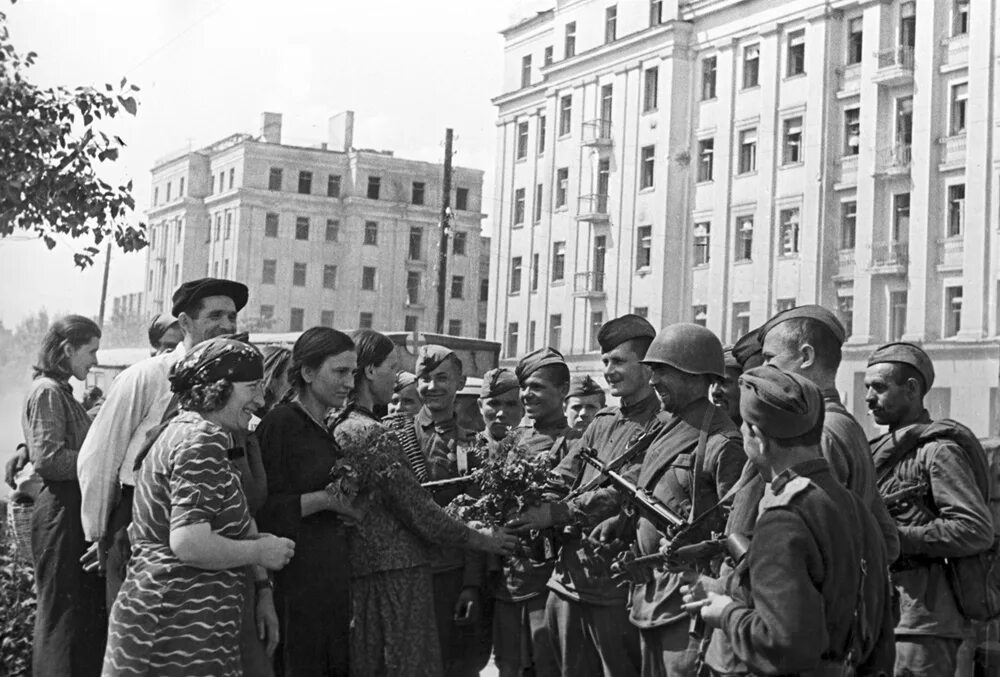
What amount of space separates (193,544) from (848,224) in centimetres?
3986

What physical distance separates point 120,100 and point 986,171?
3070 centimetres

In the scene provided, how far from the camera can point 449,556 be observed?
24.4 feet

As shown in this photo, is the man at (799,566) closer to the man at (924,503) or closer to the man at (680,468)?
the man at (680,468)

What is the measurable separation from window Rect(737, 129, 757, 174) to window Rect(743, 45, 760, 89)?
1.58 meters

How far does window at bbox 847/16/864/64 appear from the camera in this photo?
4347 cm

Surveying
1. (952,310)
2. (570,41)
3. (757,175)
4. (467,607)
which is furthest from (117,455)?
(570,41)

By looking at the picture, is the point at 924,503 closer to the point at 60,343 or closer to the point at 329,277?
the point at 60,343

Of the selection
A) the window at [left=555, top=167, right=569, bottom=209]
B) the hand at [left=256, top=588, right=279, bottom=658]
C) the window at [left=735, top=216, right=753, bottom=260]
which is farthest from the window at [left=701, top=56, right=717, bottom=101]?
the hand at [left=256, top=588, right=279, bottom=658]

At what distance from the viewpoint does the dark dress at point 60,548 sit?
283 inches

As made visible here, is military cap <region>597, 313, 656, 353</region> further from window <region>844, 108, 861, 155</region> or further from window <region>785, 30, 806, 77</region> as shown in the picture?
window <region>785, 30, 806, 77</region>

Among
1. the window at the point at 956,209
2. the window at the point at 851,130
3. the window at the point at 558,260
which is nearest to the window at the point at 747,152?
the window at the point at 851,130

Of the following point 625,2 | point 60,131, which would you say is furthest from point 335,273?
point 60,131

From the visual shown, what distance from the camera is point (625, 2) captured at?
53.4 m

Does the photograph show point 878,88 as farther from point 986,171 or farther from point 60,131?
point 60,131
